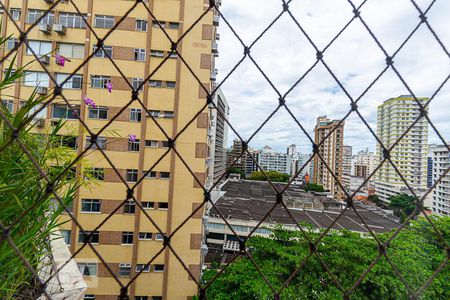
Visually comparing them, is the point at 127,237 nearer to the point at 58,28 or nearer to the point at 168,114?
the point at 168,114

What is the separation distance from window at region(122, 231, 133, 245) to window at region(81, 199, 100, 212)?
0.68 m

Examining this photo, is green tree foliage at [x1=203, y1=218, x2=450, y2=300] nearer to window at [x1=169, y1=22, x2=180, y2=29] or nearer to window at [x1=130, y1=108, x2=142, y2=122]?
window at [x1=130, y1=108, x2=142, y2=122]

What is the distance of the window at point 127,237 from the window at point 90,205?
0.68 meters

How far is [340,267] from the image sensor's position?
2705 mm

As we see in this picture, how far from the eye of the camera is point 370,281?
2.42 metres

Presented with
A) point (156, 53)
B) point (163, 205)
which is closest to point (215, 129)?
point (156, 53)

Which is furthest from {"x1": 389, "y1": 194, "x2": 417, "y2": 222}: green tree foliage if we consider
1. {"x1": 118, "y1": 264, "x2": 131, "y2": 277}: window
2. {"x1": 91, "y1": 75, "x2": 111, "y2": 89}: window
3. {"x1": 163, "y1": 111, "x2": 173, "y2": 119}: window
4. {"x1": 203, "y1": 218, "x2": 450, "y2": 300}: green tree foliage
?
{"x1": 91, "y1": 75, "x2": 111, "y2": 89}: window

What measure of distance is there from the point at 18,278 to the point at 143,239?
4.18 metres

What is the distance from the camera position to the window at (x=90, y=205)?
4.58 m

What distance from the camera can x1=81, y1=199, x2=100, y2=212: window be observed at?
4.58 metres

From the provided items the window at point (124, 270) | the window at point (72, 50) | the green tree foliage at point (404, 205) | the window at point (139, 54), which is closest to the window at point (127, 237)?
the window at point (124, 270)

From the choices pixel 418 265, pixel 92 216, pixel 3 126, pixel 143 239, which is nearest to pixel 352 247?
pixel 418 265

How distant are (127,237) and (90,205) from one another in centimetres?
92

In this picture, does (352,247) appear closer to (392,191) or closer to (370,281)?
(370,281)
